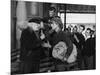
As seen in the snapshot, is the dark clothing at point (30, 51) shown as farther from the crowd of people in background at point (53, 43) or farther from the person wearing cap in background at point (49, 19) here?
the person wearing cap in background at point (49, 19)

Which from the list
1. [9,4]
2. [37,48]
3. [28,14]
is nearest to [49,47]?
[37,48]

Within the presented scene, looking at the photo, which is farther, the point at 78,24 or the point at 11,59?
the point at 78,24

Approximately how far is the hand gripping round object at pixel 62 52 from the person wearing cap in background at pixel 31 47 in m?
0.15

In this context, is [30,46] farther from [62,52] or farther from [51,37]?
[62,52]

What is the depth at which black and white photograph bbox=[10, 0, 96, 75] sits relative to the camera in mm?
Result: 1820

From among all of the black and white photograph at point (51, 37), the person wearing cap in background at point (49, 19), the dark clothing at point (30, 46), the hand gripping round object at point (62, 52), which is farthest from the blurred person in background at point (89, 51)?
the dark clothing at point (30, 46)

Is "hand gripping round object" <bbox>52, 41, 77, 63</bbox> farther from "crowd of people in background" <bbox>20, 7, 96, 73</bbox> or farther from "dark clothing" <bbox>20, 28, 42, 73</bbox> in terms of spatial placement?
"dark clothing" <bbox>20, 28, 42, 73</bbox>

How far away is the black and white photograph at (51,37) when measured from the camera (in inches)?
71.7

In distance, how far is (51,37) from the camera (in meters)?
1.90

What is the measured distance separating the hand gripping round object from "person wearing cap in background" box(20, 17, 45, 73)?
0.15 meters

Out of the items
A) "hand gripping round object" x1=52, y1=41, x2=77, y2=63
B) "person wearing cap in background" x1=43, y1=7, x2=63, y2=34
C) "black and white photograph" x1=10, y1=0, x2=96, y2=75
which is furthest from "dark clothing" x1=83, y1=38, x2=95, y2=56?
"person wearing cap in background" x1=43, y1=7, x2=63, y2=34

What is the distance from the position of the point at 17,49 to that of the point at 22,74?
0.23 meters

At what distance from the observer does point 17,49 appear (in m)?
1.82
